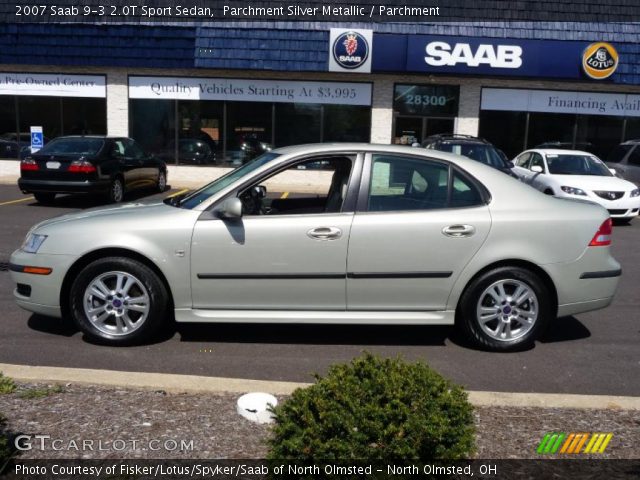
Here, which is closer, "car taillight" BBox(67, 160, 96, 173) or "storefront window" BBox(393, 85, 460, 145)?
"car taillight" BBox(67, 160, 96, 173)

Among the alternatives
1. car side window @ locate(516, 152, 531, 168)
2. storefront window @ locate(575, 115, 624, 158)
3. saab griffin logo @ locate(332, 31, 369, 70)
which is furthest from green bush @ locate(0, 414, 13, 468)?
storefront window @ locate(575, 115, 624, 158)

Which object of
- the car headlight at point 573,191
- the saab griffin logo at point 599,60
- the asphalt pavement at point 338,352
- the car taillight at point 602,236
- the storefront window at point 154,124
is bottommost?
the asphalt pavement at point 338,352

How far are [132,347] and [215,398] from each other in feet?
5.23

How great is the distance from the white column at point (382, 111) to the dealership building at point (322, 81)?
1.2 inches

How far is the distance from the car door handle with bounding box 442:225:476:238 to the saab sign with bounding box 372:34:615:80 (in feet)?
47.3

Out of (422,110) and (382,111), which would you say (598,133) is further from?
(382,111)

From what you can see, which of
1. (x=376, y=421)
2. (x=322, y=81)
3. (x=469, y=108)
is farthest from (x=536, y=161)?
(x=376, y=421)

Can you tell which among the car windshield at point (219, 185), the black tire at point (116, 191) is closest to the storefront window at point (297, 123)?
the black tire at point (116, 191)

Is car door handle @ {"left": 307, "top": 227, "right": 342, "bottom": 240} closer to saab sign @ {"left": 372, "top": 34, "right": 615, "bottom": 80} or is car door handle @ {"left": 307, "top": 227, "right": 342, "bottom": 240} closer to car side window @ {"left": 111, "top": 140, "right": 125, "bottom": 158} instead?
car side window @ {"left": 111, "top": 140, "right": 125, "bottom": 158}

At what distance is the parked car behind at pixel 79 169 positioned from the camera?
13359mm

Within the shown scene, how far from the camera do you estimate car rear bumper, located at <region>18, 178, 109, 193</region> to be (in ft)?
43.7

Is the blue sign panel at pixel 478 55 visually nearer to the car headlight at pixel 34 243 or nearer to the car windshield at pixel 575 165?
the car windshield at pixel 575 165

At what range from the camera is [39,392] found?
3953 millimetres

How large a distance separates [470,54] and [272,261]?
601 inches
